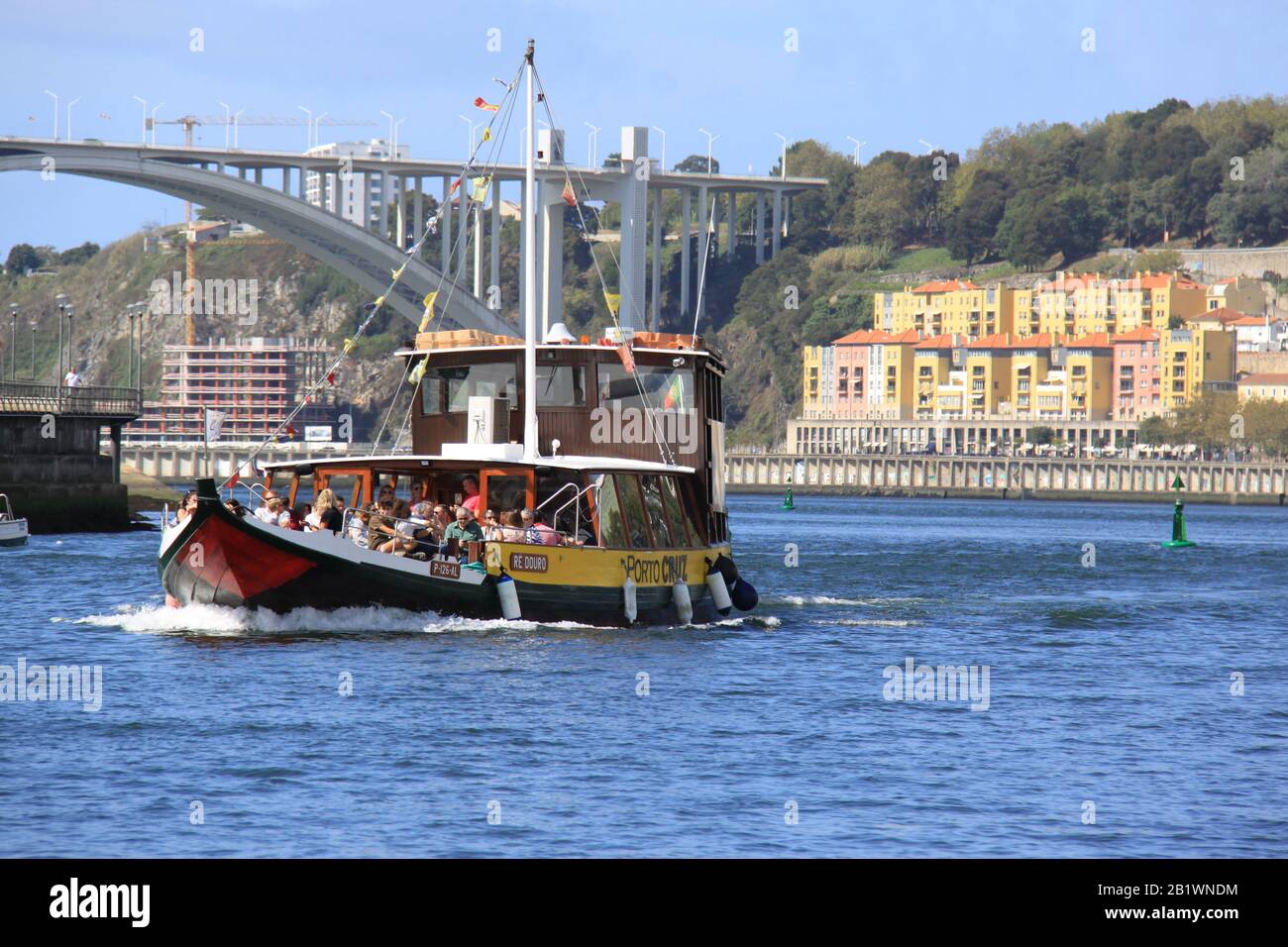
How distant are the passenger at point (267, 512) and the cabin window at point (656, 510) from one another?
533 centimetres

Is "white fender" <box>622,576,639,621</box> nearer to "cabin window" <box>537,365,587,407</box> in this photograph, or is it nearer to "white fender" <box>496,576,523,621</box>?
"white fender" <box>496,576,523,621</box>

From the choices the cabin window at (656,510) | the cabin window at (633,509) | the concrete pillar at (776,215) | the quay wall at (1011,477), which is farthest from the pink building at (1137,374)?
the cabin window at (633,509)

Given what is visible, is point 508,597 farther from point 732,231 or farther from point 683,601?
point 732,231

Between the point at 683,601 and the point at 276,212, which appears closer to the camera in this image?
the point at 683,601

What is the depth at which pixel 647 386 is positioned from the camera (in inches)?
1216

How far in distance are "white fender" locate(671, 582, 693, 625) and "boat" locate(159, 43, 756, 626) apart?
5cm

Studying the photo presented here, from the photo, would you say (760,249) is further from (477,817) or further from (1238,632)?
(477,817)

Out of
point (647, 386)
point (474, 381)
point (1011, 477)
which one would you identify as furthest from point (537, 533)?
point (1011, 477)

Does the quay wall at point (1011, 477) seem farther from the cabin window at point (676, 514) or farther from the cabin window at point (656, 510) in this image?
the cabin window at point (656, 510)

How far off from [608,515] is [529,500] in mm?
1176

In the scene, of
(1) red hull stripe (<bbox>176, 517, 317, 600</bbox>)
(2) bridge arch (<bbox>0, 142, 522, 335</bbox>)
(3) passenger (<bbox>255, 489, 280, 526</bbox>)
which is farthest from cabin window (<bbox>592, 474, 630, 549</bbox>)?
(2) bridge arch (<bbox>0, 142, 522, 335</bbox>)

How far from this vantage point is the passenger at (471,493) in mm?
27484

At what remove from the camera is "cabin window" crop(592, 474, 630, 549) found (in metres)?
27.6
